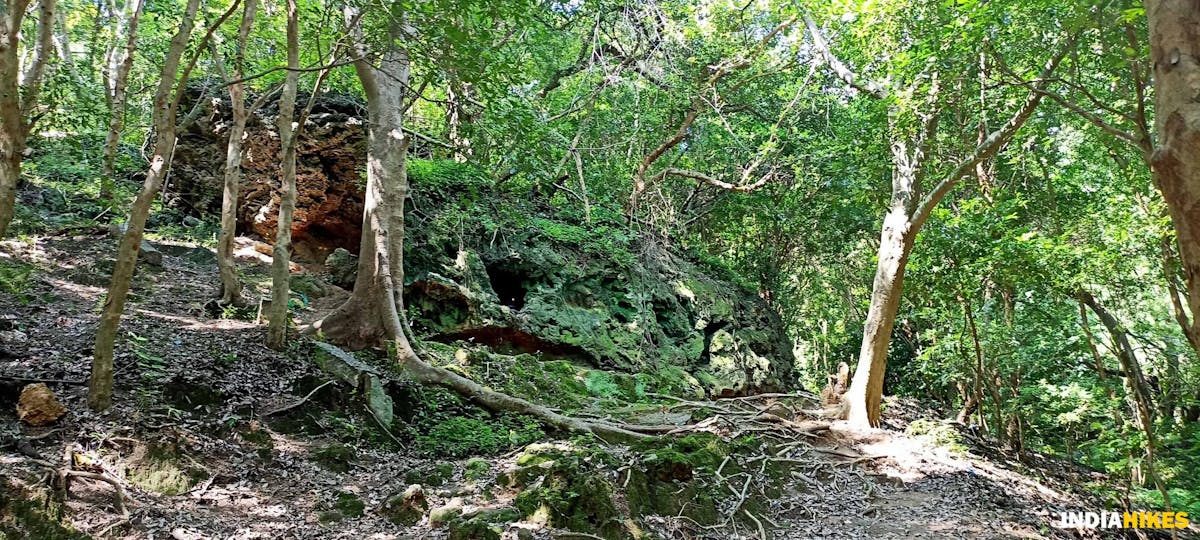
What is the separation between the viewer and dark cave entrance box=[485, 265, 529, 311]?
39.1 feet

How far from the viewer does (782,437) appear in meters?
8.90

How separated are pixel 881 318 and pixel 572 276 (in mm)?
5526

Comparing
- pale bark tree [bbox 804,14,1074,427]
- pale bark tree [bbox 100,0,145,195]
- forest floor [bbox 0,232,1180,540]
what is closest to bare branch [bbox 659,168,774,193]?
pale bark tree [bbox 804,14,1074,427]

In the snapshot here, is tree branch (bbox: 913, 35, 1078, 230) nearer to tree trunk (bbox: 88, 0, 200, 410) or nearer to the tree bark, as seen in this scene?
the tree bark

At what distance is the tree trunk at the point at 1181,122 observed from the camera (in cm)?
260

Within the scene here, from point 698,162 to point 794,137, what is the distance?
7.38ft

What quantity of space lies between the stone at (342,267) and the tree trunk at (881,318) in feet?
27.8

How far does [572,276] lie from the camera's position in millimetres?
12391

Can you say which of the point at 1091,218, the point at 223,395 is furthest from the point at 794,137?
the point at 223,395

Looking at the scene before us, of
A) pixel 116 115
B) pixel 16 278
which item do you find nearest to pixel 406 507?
pixel 16 278

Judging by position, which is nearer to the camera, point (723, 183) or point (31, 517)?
point (31, 517)

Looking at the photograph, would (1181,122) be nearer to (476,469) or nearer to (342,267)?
(476,469)

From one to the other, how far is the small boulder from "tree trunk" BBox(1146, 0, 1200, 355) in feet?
21.6

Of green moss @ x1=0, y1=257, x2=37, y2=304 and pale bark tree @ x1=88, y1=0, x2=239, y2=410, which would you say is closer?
pale bark tree @ x1=88, y1=0, x2=239, y2=410
